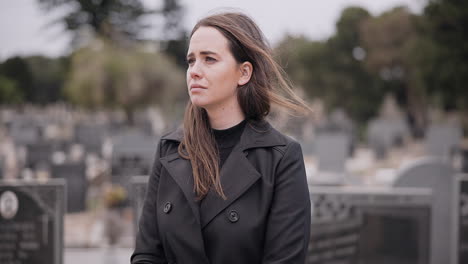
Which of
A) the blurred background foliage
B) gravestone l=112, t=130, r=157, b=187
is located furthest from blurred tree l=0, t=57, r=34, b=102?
gravestone l=112, t=130, r=157, b=187

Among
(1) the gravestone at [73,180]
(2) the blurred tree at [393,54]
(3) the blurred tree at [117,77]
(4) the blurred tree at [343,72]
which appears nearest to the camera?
(1) the gravestone at [73,180]

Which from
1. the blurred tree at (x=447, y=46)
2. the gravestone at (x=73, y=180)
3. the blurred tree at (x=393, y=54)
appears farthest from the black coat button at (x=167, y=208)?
the blurred tree at (x=393, y=54)

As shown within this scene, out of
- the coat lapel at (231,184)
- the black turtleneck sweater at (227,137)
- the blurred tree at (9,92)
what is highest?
Result: the blurred tree at (9,92)

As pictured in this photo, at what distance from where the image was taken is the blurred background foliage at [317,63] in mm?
20234

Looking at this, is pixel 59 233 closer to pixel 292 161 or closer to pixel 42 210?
pixel 42 210

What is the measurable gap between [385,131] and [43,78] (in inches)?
1555

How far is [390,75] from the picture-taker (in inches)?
1531

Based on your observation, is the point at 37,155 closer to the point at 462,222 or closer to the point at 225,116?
the point at 462,222

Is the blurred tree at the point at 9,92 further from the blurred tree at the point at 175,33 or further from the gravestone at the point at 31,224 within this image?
the gravestone at the point at 31,224

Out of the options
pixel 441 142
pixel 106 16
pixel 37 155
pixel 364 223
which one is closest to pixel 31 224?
pixel 364 223

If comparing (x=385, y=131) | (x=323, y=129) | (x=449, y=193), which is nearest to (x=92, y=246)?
(x=449, y=193)

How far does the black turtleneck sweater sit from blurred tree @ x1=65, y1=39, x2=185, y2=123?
26.0 m

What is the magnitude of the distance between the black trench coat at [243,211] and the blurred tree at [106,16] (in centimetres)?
1013

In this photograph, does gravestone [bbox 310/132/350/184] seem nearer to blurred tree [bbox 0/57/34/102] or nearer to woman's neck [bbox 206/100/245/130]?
woman's neck [bbox 206/100/245/130]
